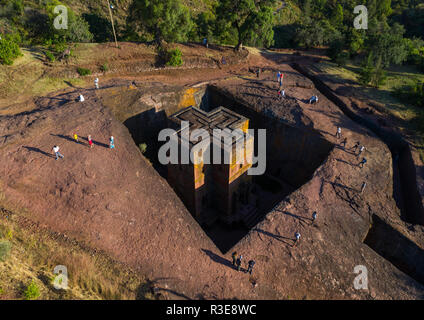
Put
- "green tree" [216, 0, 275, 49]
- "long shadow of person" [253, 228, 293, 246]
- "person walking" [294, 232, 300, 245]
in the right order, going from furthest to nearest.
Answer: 1. "green tree" [216, 0, 275, 49]
2. "long shadow of person" [253, 228, 293, 246]
3. "person walking" [294, 232, 300, 245]

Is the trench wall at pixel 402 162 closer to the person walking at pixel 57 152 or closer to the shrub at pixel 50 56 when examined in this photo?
the person walking at pixel 57 152

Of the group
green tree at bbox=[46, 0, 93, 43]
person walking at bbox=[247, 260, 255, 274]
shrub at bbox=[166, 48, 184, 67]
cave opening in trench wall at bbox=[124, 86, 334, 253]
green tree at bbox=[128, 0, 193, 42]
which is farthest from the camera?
shrub at bbox=[166, 48, 184, 67]

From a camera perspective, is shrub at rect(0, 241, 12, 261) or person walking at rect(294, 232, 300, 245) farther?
person walking at rect(294, 232, 300, 245)

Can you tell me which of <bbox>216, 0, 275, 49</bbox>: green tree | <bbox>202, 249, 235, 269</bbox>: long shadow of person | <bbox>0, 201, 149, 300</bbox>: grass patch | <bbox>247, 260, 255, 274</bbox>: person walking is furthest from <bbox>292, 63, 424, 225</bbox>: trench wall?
<bbox>0, 201, 149, 300</bbox>: grass patch

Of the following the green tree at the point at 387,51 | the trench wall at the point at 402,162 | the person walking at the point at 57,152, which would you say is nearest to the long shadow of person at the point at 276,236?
the trench wall at the point at 402,162

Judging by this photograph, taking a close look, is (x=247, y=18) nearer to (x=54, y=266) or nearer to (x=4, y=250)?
(x=54, y=266)

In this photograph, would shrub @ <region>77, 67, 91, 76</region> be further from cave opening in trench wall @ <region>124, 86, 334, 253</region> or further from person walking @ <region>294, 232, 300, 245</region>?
person walking @ <region>294, 232, 300, 245</region>

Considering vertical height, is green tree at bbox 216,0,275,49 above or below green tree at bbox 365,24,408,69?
above

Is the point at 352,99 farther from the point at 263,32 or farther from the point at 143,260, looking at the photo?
→ the point at 143,260

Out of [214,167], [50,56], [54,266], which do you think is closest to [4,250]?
[54,266]

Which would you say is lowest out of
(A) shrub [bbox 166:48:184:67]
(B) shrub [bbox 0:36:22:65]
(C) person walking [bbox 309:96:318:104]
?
(C) person walking [bbox 309:96:318:104]
